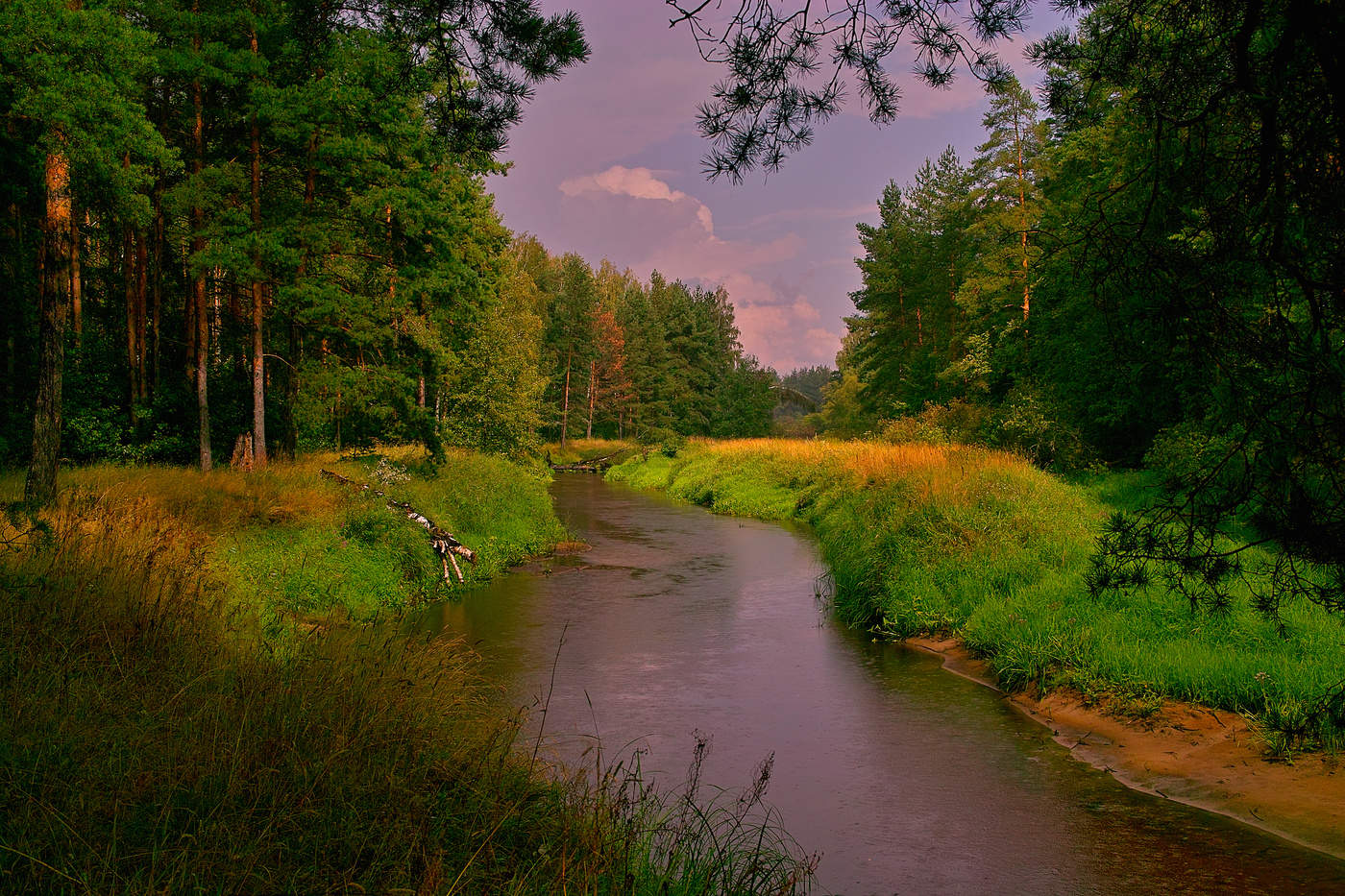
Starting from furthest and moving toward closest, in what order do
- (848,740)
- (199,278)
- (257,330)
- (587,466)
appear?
(587,466) < (257,330) < (199,278) < (848,740)

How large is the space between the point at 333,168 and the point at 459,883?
603 inches

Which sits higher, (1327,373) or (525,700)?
(1327,373)

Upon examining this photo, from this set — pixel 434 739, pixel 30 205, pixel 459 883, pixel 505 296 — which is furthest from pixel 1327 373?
pixel 505 296

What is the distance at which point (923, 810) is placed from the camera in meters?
6.07

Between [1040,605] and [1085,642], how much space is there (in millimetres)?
1153

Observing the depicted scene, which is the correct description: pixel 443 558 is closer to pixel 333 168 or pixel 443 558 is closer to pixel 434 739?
pixel 333 168

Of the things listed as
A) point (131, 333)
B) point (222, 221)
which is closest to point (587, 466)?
point (131, 333)

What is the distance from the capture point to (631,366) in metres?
66.4

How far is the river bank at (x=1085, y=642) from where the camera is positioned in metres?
6.27

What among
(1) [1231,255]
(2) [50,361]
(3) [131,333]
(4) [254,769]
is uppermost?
(3) [131,333]

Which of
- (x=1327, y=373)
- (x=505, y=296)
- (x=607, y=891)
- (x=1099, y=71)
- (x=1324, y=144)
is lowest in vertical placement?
(x=607, y=891)

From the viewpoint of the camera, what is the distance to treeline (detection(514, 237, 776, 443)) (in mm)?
60969

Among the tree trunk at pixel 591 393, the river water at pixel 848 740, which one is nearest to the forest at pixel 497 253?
the river water at pixel 848 740

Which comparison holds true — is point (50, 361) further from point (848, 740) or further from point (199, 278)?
point (848, 740)
